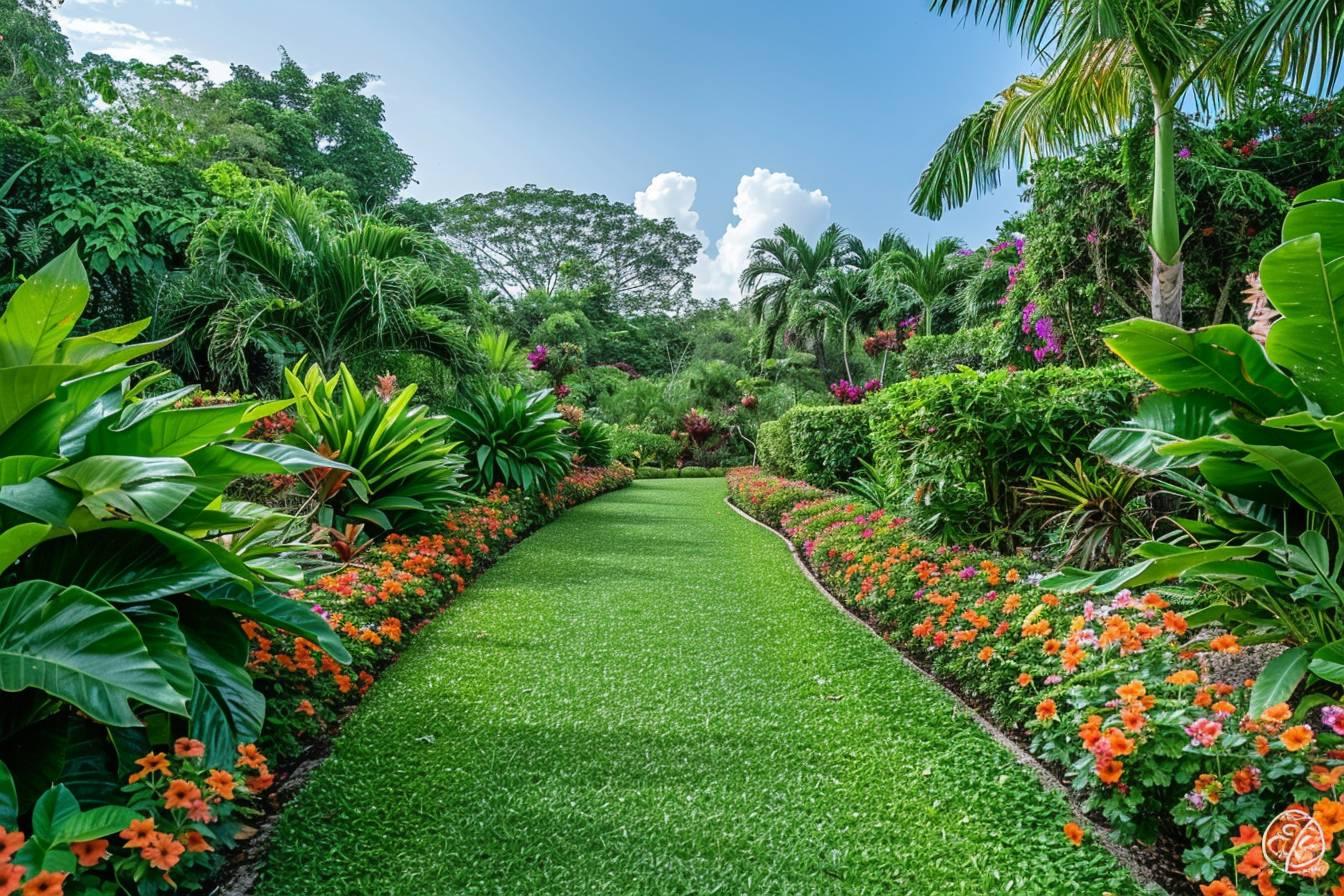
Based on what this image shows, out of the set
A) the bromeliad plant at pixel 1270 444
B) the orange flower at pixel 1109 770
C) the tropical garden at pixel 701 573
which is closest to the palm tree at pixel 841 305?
the tropical garden at pixel 701 573

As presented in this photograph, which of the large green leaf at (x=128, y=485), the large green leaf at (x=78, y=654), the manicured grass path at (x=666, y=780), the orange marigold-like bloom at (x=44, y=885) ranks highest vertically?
the large green leaf at (x=128, y=485)

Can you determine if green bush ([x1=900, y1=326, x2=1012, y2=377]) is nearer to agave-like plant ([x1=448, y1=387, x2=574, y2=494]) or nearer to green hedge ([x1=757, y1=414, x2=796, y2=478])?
green hedge ([x1=757, y1=414, x2=796, y2=478])

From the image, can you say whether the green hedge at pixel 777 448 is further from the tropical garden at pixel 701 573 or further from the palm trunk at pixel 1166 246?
the palm trunk at pixel 1166 246

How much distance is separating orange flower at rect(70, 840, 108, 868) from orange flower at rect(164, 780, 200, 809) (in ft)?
0.44

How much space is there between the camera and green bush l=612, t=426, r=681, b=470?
1733 centimetres

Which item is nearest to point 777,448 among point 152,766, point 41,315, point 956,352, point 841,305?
point 956,352

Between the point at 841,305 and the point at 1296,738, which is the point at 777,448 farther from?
the point at 841,305

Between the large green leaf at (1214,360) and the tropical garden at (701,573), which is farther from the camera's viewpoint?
the large green leaf at (1214,360)

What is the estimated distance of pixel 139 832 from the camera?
4.32 ft

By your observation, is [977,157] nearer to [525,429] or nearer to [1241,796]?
A: [525,429]

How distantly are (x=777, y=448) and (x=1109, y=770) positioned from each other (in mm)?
9919

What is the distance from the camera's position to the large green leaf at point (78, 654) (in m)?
1.21

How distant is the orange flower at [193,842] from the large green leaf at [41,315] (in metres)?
1.30

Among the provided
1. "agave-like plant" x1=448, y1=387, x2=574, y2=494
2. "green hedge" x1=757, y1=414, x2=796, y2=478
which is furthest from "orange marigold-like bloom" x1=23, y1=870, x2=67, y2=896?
"green hedge" x1=757, y1=414, x2=796, y2=478
